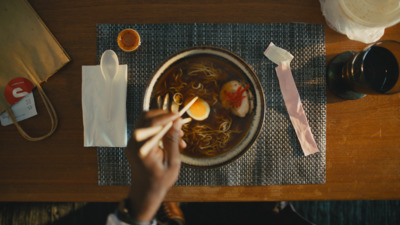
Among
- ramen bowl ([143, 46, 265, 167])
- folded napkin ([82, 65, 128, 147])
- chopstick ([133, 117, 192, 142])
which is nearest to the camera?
chopstick ([133, 117, 192, 142])

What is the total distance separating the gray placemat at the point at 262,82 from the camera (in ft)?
2.83

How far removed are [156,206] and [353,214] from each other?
4.42 feet

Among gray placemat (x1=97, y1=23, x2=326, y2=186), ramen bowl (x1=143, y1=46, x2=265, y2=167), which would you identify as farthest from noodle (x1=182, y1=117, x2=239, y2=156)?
gray placemat (x1=97, y1=23, x2=326, y2=186)

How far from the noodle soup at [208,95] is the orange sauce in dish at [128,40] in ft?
0.76

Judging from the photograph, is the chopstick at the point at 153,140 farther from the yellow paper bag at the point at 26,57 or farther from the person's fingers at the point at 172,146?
the yellow paper bag at the point at 26,57

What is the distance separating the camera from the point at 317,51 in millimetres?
876

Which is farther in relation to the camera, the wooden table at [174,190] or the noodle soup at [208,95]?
the wooden table at [174,190]

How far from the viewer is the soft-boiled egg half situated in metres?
0.79

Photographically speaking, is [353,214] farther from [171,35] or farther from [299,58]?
[171,35]

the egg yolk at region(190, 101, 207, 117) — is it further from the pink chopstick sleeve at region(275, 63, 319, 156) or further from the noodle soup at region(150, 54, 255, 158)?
the pink chopstick sleeve at region(275, 63, 319, 156)

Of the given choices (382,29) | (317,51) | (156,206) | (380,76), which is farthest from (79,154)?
(382,29)

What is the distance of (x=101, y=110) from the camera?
2.81 ft

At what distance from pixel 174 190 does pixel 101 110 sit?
42 centimetres

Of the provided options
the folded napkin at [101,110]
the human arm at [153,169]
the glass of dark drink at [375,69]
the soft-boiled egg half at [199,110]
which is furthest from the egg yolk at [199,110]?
the glass of dark drink at [375,69]
